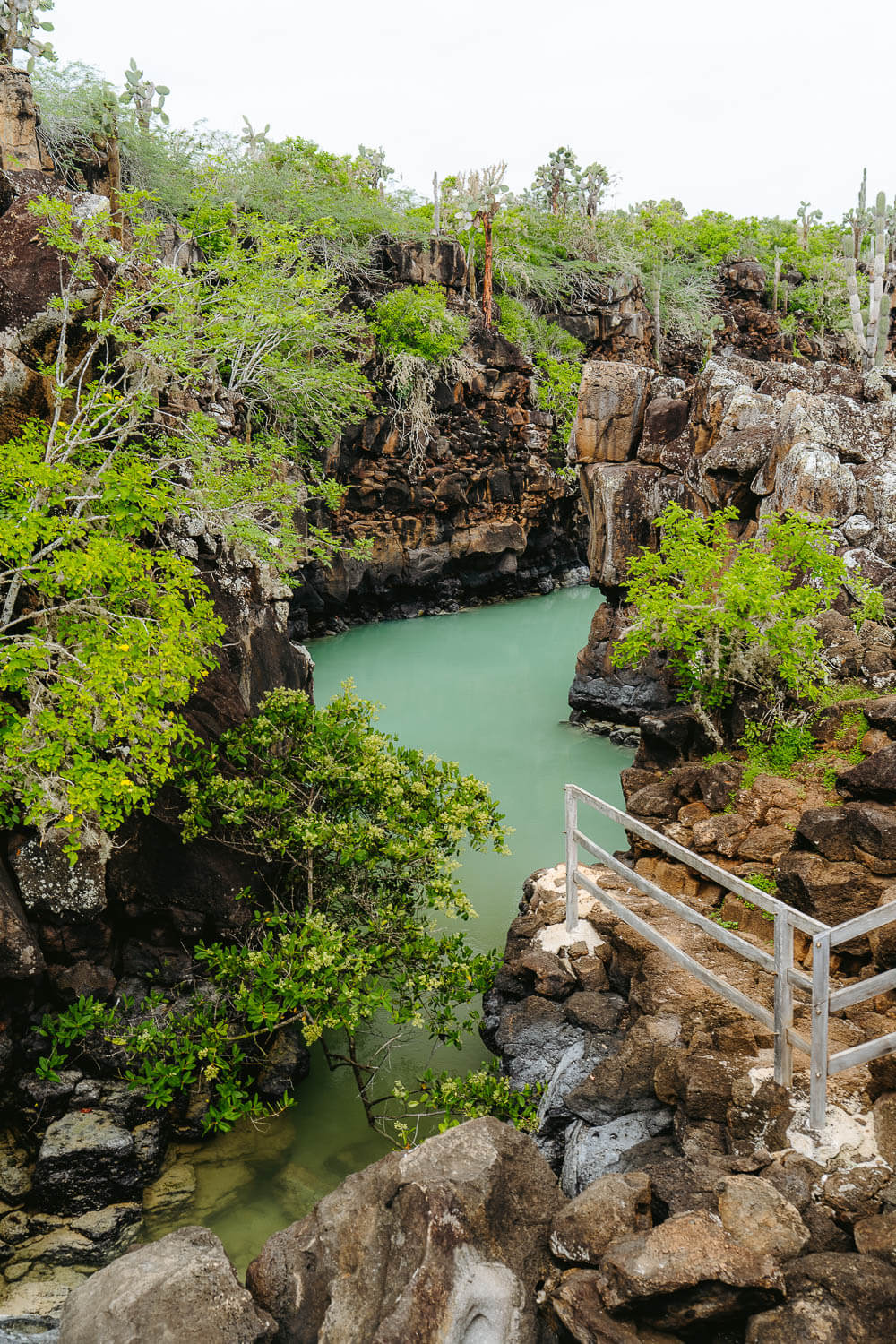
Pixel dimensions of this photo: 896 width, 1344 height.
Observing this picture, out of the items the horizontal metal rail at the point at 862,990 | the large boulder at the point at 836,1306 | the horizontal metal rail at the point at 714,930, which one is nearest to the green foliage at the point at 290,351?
the horizontal metal rail at the point at 714,930

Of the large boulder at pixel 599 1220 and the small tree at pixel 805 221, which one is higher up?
the small tree at pixel 805 221

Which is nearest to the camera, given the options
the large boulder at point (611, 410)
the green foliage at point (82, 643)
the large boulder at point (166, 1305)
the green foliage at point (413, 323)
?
the large boulder at point (166, 1305)

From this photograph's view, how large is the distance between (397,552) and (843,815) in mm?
22007

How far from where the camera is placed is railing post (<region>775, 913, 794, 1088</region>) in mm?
4371

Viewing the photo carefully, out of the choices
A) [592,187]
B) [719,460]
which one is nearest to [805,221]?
[592,187]

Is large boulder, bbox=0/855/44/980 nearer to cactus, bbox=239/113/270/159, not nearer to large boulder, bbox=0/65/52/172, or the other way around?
large boulder, bbox=0/65/52/172

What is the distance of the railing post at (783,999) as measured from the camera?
437 centimetres

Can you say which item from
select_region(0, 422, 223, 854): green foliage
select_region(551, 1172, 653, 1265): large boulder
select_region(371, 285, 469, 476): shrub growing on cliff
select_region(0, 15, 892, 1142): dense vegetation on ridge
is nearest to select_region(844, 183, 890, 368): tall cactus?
select_region(371, 285, 469, 476): shrub growing on cliff

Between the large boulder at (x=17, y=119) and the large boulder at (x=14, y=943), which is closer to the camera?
the large boulder at (x=14, y=943)

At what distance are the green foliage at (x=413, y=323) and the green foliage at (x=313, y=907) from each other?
66.2ft

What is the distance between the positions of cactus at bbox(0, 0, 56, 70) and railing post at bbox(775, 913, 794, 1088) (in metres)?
19.5

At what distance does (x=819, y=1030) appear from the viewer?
4.09 m

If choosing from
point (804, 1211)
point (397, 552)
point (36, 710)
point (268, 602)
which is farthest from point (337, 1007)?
point (397, 552)

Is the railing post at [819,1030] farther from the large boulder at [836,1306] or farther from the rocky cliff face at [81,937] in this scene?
the rocky cliff face at [81,937]
